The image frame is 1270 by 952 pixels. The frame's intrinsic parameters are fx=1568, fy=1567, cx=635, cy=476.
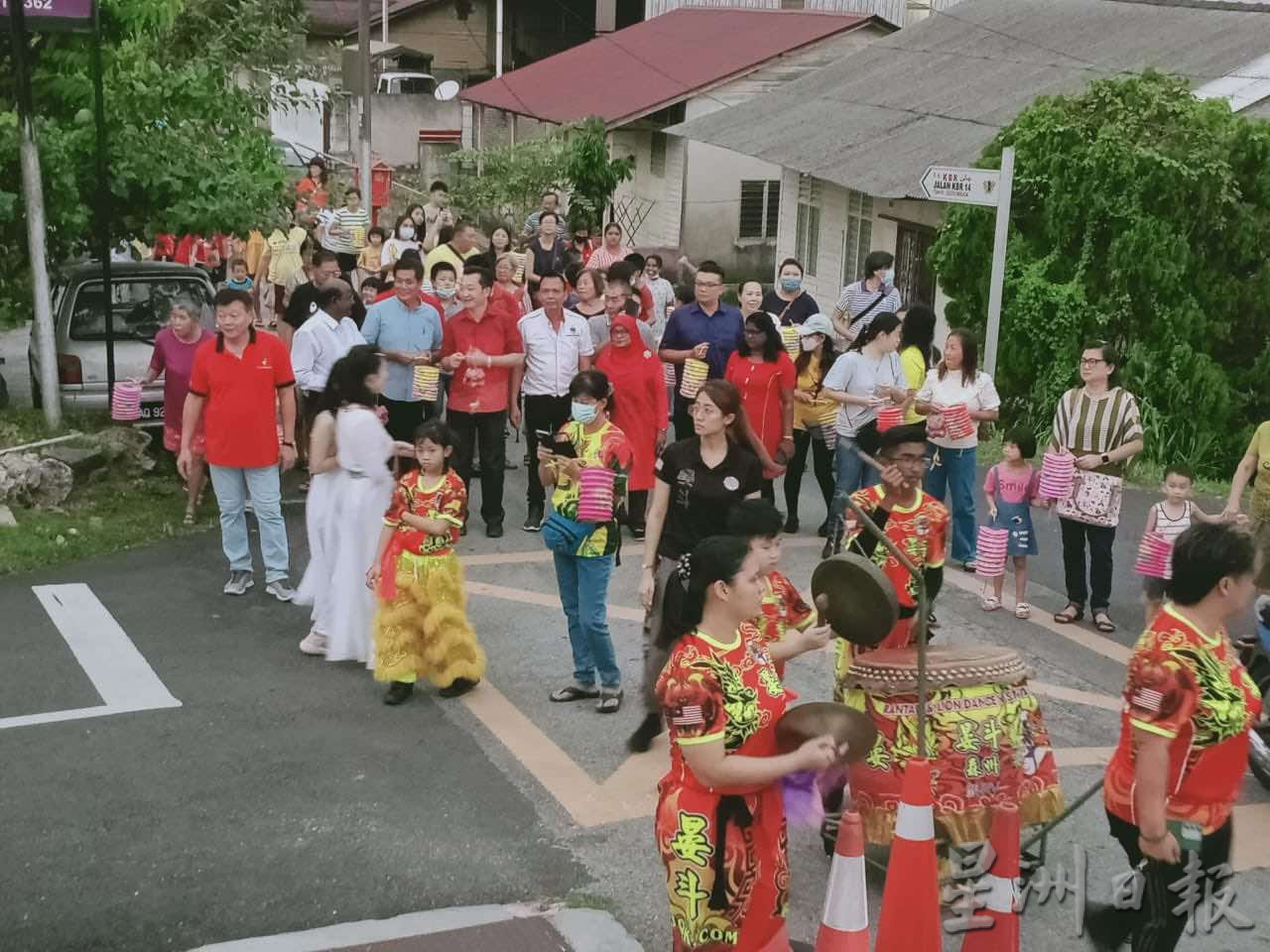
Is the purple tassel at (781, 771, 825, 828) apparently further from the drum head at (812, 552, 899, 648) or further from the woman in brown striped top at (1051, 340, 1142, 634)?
the woman in brown striped top at (1051, 340, 1142, 634)

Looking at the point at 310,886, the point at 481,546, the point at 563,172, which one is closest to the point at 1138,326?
the point at 481,546

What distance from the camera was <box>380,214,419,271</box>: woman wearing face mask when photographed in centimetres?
1688

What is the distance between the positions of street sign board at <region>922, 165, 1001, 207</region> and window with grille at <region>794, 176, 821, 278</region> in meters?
11.0

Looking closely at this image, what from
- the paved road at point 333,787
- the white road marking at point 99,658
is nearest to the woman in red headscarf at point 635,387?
the paved road at point 333,787

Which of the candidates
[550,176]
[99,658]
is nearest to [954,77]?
[550,176]

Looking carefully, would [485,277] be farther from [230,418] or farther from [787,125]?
[787,125]

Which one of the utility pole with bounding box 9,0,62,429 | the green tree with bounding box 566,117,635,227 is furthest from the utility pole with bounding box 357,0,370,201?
the utility pole with bounding box 9,0,62,429

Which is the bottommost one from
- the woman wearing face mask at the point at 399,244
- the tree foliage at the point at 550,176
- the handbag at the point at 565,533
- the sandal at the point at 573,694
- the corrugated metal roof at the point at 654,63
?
the sandal at the point at 573,694

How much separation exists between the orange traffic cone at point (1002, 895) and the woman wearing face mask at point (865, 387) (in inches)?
211

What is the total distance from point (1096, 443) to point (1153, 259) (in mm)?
4637

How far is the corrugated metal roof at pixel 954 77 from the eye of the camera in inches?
696

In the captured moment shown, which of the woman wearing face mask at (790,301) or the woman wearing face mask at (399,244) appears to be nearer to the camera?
the woman wearing face mask at (790,301)

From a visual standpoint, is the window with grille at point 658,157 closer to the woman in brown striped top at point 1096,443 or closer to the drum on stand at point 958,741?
the woman in brown striped top at point 1096,443

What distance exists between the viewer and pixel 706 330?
11.8m
